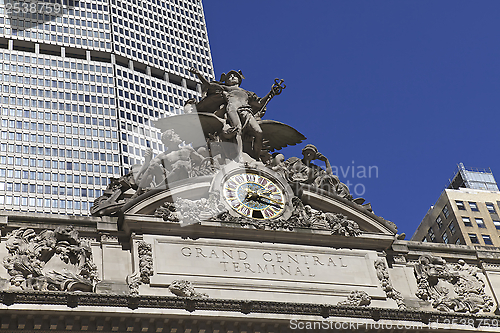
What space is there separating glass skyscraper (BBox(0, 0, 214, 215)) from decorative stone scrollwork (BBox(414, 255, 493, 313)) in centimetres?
6217

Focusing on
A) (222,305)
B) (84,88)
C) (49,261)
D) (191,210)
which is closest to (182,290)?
(222,305)

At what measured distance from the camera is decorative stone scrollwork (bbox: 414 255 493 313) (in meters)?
34.1

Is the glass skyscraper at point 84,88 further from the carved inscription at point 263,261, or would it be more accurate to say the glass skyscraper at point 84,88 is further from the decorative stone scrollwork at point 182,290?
the decorative stone scrollwork at point 182,290

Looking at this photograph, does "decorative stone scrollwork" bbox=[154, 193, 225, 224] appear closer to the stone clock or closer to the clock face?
the stone clock

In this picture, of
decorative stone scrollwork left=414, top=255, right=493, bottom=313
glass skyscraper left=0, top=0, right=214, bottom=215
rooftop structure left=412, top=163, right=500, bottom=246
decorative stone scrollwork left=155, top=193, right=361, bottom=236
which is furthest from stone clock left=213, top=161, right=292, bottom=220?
glass skyscraper left=0, top=0, right=214, bottom=215

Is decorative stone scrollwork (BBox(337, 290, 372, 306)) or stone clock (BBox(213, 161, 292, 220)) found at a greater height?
stone clock (BBox(213, 161, 292, 220))

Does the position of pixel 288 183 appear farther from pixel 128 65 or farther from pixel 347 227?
pixel 128 65

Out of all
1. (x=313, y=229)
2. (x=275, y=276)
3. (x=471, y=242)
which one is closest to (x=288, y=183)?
(x=313, y=229)

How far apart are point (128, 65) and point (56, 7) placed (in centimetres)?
1455

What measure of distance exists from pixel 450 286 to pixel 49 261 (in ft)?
53.3

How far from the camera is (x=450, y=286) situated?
3506 centimetres

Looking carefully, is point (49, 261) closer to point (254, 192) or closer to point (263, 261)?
point (263, 261)

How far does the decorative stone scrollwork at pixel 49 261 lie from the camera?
29188mm

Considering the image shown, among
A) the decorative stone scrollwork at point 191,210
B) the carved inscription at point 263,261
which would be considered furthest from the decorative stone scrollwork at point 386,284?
the decorative stone scrollwork at point 191,210
